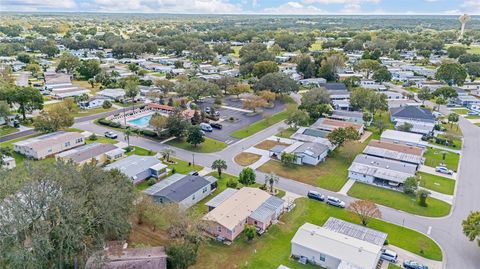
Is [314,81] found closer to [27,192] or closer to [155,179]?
[155,179]

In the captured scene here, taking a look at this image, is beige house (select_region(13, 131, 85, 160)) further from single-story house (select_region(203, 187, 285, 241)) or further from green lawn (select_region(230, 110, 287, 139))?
single-story house (select_region(203, 187, 285, 241))

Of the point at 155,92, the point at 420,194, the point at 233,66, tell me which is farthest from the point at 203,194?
the point at 233,66

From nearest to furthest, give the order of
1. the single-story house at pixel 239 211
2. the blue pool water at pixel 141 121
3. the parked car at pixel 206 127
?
1. the single-story house at pixel 239 211
2. the parked car at pixel 206 127
3. the blue pool water at pixel 141 121

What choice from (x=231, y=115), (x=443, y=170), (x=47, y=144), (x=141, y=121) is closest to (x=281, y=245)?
(x=443, y=170)

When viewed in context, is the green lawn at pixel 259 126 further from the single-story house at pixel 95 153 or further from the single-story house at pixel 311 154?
the single-story house at pixel 95 153

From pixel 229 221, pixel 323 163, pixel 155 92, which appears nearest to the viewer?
pixel 229 221

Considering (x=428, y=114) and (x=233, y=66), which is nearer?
(x=428, y=114)

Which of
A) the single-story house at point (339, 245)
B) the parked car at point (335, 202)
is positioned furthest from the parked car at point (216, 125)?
the single-story house at point (339, 245)
